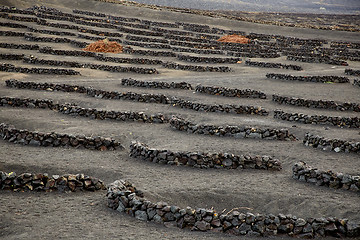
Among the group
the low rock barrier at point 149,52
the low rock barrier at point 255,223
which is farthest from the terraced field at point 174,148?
the low rock barrier at point 149,52

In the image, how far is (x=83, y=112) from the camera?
19.7m

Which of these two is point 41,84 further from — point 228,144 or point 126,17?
point 126,17

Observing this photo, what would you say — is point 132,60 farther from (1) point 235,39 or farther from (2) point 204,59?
(1) point 235,39

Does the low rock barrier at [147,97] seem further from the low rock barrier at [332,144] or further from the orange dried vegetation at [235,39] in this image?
the orange dried vegetation at [235,39]

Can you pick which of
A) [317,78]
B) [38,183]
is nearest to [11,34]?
[317,78]

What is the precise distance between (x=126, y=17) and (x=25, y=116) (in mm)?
46739

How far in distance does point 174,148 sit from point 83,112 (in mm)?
7131

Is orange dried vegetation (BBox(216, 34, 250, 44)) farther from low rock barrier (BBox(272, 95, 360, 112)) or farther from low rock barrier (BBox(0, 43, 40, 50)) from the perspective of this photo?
low rock barrier (BBox(272, 95, 360, 112))

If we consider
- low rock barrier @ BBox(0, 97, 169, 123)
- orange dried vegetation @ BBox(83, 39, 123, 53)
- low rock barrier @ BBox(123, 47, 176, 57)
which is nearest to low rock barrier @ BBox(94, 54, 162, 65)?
orange dried vegetation @ BBox(83, 39, 123, 53)

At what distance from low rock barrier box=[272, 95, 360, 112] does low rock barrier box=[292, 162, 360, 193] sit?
1151 centimetres

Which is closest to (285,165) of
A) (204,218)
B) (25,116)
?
(204,218)

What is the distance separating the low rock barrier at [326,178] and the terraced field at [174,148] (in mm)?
29

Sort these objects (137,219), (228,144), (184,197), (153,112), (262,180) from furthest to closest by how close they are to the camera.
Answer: (153,112), (228,144), (262,180), (184,197), (137,219)

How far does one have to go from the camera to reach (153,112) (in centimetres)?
2059
